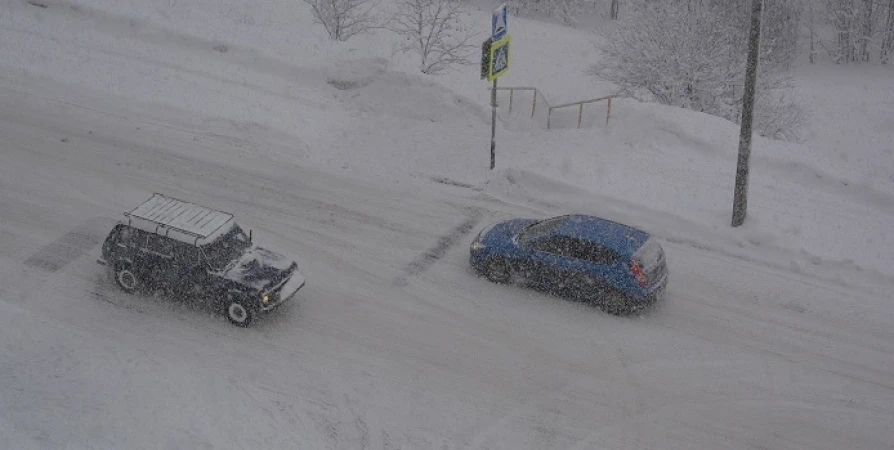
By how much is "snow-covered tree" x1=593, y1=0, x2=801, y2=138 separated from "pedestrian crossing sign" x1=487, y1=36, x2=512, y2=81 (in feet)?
40.8

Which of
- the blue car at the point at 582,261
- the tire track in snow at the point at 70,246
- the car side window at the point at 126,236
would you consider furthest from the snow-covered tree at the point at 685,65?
the car side window at the point at 126,236

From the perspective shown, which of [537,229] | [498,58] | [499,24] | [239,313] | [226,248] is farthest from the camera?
[498,58]

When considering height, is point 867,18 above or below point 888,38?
above

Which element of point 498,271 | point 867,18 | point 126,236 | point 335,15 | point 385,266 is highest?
point 867,18

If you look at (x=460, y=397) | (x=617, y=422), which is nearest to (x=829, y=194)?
(x=617, y=422)

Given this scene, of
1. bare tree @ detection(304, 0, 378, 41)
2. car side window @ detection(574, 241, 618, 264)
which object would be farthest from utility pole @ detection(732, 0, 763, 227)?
bare tree @ detection(304, 0, 378, 41)

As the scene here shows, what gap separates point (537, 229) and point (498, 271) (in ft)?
3.78

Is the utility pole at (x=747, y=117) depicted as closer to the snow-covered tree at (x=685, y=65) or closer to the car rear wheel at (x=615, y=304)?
the car rear wheel at (x=615, y=304)

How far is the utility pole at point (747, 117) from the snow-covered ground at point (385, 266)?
0.58 metres

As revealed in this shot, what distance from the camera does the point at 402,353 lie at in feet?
41.9

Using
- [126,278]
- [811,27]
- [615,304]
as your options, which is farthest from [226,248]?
[811,27]

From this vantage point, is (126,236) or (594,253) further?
(594,253)

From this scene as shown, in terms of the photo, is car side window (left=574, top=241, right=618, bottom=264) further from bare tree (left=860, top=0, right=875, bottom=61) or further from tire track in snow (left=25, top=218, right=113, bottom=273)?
bare tree (left=860, top=0, right=875, bottom=61)

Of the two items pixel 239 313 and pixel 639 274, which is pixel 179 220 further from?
pixel 639 274
